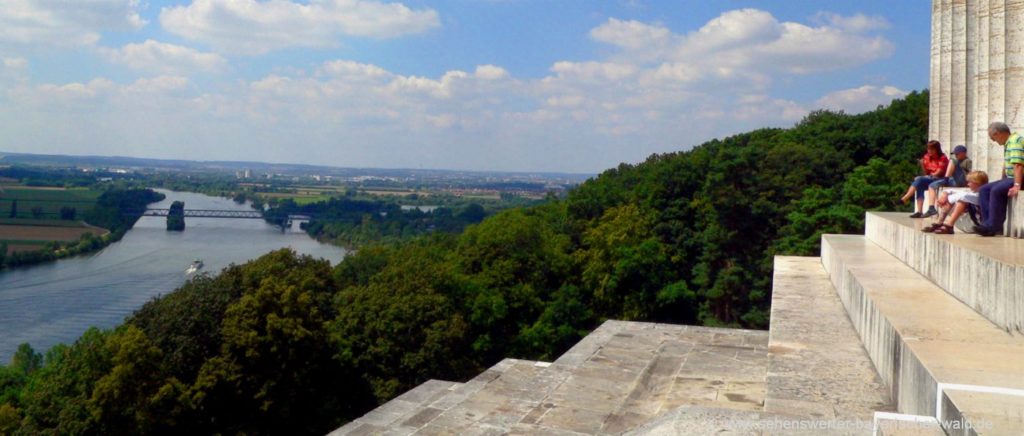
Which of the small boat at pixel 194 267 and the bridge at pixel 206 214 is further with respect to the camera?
the bridge at pixel 206 214

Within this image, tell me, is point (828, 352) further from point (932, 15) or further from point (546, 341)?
point (546, 341)

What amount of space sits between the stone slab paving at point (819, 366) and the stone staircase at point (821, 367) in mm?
13

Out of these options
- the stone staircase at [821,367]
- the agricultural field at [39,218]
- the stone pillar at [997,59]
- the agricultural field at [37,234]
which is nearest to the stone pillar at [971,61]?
the stone pillar at [997,59]

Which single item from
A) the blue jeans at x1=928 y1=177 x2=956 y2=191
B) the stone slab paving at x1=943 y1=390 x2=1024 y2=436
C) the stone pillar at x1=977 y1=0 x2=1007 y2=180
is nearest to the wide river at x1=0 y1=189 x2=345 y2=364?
the blue jeans at x1=928 y1=177 x2=956 y2=191

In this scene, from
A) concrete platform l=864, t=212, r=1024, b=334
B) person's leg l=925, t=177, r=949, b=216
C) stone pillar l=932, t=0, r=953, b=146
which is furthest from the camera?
stone pillar l=932, t=0, r=953, b=146

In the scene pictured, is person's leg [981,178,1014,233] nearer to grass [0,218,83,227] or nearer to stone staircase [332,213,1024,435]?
stone staircase [332,213,1024,435]

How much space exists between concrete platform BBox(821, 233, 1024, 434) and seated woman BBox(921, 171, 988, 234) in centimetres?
47

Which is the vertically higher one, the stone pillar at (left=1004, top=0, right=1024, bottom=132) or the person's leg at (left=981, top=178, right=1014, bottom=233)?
the stone pillar at (left=1004, top=0, right=1024, bottom=132)

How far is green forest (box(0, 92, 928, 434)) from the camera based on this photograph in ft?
57.6

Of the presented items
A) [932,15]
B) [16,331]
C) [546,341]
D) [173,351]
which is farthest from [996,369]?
[16,331]

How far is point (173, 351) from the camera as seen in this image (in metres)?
18.4

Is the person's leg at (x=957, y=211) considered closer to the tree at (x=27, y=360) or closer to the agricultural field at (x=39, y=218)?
the tree at (x=27, y=360)

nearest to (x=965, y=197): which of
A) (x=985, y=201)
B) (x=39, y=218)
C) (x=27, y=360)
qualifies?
(x=985, y=201)

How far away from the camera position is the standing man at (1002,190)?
237 inches
